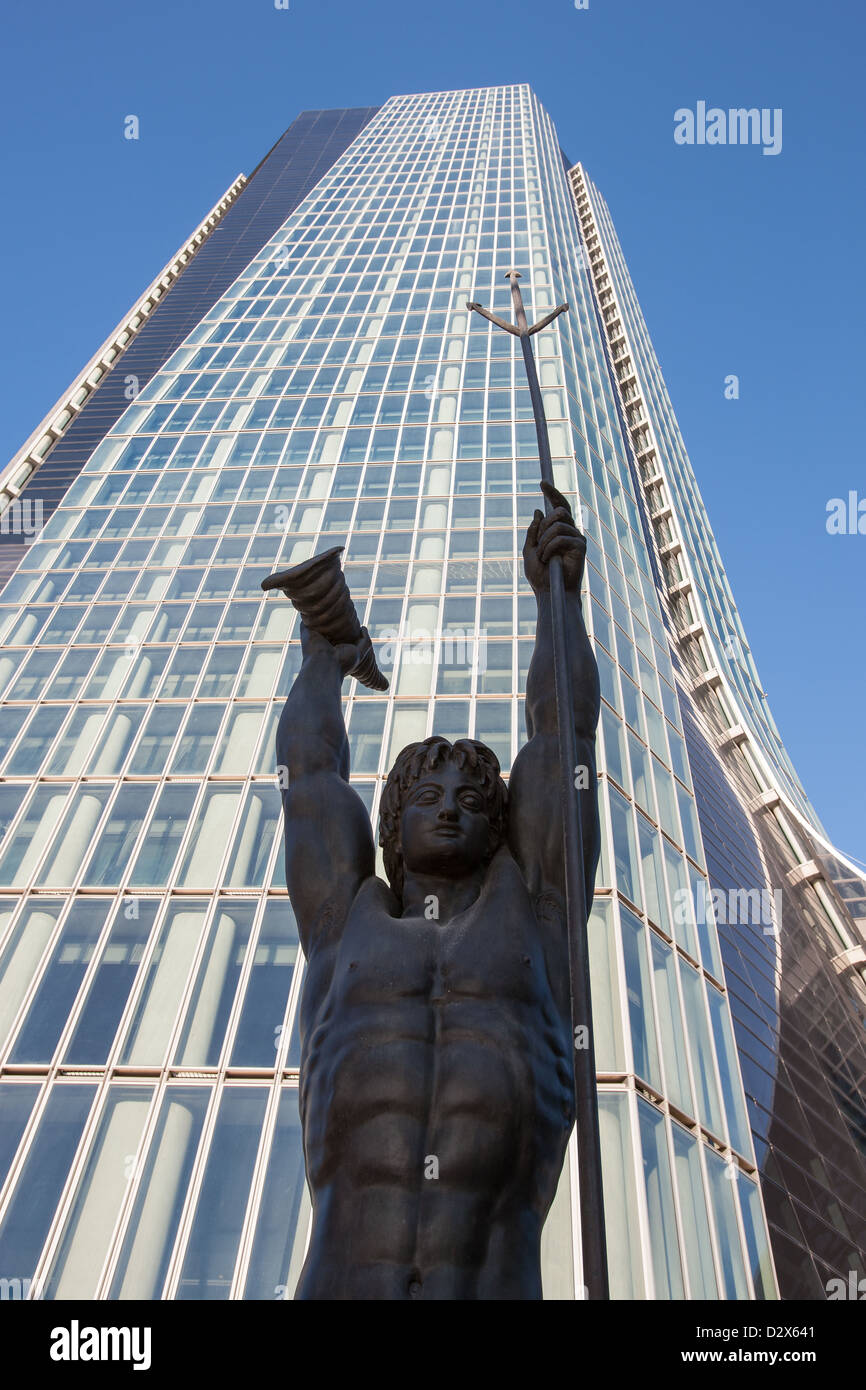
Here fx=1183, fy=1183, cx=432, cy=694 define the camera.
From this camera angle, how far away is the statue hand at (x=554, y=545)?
18.7 ft

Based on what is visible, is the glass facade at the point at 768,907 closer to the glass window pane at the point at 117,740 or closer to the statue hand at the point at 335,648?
the glass window pane at the point at 117,740

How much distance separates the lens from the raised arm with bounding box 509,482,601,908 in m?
A: 5.00

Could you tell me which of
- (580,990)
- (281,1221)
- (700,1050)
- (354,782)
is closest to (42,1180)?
(281,1221)

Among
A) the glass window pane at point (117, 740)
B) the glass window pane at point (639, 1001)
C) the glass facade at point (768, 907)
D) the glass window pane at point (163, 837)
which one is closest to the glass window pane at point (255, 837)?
the glass window pane at point (163, 837)

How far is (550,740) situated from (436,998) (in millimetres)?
1460

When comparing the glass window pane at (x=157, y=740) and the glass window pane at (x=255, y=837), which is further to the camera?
the glass window pane at (x=157, y=740)

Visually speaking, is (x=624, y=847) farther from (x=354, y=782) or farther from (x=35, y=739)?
(x=35, y=739)

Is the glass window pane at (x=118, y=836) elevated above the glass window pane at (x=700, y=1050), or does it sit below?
above

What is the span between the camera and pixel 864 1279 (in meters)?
19.0

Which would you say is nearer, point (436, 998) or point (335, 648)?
point (436, 998)

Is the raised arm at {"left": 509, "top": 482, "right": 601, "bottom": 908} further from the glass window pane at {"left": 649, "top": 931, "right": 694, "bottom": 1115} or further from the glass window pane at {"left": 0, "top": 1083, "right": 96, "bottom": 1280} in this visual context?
the glass window pane at {"left": 649, "top": 931, "right": 694, "bottom": 1115}

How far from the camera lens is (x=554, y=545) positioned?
18.6 feet

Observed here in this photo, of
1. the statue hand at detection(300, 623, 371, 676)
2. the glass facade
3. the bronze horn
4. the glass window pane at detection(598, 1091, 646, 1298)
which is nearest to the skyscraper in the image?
the glass window pane at detection(598, 1091, 646, 1298)

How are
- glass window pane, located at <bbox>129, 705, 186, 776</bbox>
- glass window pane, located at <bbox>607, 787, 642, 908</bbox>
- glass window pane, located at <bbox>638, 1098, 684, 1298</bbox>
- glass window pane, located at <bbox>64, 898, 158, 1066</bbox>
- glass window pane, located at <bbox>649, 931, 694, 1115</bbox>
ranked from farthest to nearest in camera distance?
glass window pane, located at <bbox>129, 705, 186, 776</bbox> < glass window pane, located at <bbox>607, 787, 642, 908</bbox> < glass window pane, located at <bbox>64, 898, 158, 1066</bbox> < glass window pane, located at <bbox>649, 931, 694, 1115</bbox> < glass window pane, located at <bbox>638, 1098, 684, 1298</bbox>
